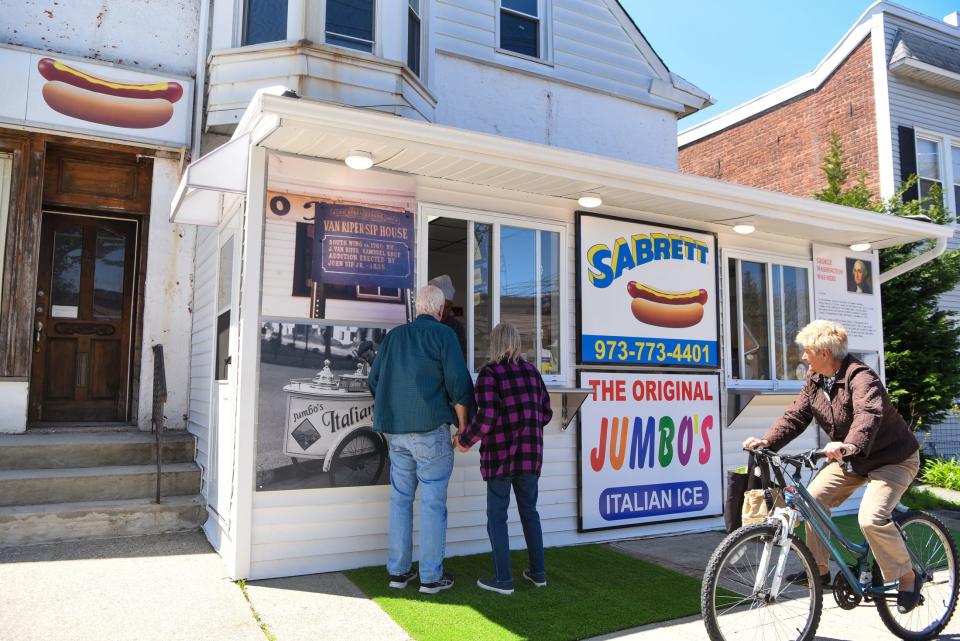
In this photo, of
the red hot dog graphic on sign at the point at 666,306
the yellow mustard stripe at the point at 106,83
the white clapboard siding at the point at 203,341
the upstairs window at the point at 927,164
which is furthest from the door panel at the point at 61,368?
the upstairs window at the point at 927,164

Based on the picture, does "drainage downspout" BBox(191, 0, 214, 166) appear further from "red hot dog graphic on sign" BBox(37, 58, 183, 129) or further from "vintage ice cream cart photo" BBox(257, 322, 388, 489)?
"vintage ice cream cart photo" BBox(257, 322, 388, 489)

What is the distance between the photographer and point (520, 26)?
33.1 ft

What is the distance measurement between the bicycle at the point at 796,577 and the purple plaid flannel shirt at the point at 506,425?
4.52 feet

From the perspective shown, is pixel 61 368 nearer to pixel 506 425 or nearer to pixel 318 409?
pixel 318 409

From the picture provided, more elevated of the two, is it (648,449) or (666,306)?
(666,306)

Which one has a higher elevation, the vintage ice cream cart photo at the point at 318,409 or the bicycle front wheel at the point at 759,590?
the vintage ice cream cart photo at the point at 318,409

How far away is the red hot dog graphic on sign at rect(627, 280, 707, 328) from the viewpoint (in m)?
6.56

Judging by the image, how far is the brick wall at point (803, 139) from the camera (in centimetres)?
1365

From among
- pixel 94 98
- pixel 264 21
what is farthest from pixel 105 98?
pixel 264 21

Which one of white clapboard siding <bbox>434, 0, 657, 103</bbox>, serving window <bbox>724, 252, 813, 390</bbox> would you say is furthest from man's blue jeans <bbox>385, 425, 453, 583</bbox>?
white clapboard siding <bbox>434, 0, 657, 103</bbox>

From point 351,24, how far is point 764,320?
5.40 meters

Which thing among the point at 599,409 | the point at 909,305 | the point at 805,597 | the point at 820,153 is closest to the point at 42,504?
the point at 599,409

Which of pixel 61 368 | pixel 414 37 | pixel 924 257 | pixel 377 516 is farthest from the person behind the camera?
pixel 414 37

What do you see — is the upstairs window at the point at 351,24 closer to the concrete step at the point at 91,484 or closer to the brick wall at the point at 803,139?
the concrete step at the point at 91,484
